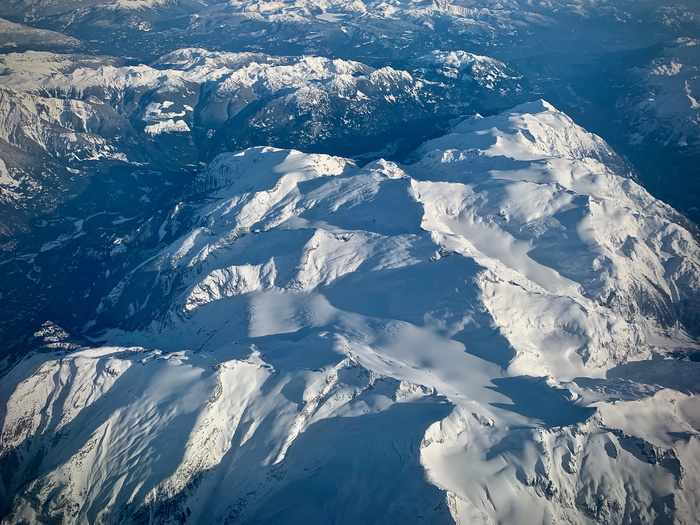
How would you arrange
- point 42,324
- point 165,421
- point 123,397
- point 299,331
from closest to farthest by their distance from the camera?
point 165,421 → point 123,397 → point 299,331 → point 42,324

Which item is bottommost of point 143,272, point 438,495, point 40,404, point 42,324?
point 42,324

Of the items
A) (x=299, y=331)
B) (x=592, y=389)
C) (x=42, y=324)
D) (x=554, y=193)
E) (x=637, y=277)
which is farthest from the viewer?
(x=42, y=324)

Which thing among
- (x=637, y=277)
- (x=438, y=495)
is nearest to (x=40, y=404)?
(x=438, y=495)

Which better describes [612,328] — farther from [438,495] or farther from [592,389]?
[438,495]

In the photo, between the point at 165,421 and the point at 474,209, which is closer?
the point at 165,421

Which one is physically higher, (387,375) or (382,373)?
(387,375)

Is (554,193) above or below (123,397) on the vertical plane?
above

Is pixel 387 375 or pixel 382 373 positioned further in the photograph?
pixel 382 373
